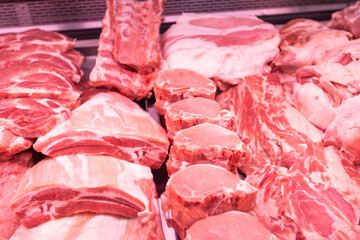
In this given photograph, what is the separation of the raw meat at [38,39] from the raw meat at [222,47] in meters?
0.91

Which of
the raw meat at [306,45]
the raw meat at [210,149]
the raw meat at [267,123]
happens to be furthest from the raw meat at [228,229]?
the raw meat at [306,45]

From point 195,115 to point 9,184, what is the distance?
4.28 ft

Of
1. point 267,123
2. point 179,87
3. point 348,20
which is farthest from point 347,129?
point 348,20

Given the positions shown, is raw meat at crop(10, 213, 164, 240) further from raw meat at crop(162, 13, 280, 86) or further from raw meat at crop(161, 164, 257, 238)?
raw meat at crop(162, 13, 280, 86)

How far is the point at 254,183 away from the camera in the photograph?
2.21m

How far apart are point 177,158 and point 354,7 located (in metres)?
2.62

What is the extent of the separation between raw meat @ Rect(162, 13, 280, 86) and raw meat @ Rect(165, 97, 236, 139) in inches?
27.2

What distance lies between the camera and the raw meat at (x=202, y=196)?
1502 mm

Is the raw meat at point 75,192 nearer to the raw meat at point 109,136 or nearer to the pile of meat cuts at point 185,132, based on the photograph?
the pile of meat cuts at point 185,132

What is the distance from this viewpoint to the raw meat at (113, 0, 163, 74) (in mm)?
2775

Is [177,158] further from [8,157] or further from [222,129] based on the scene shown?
[8,157]

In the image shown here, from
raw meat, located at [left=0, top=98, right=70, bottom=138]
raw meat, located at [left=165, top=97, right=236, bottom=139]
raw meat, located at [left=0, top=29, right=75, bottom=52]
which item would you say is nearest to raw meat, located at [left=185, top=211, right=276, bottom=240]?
raw meat, located at [left=165, top=97, right=236, bottom=139]

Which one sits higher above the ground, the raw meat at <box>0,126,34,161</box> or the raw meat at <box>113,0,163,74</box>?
the raw meat at <box>113,0,163,74</box>

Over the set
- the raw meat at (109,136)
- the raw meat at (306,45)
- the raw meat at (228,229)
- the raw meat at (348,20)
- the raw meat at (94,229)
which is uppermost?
the raw meat at (348,20)
